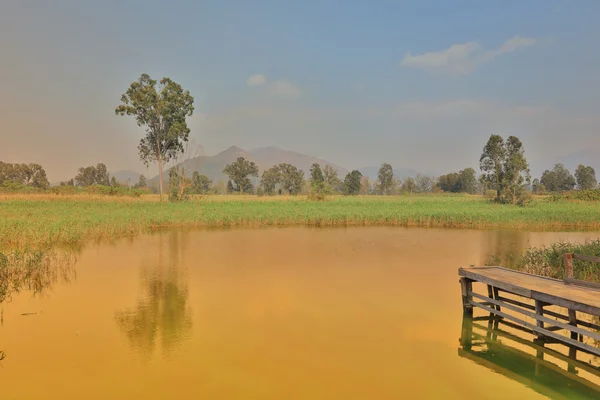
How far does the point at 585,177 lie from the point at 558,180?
18.1 feet

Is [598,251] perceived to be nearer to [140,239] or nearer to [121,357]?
[121,357]

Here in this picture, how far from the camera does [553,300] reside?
7543mm

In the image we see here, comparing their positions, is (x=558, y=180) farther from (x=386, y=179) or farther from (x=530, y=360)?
(x=530, y=360)

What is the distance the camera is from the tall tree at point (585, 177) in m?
97.8

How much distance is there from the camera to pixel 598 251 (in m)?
13.6

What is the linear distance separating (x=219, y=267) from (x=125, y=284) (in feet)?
12.4

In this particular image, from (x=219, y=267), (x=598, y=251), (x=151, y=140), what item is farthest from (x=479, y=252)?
(x=151, y=140)

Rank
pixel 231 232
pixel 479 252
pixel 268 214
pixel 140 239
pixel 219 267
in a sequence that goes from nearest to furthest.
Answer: pixel 219 267
pixel 479 252
pixel 140 239
pixel 231 232
pixel 268 214

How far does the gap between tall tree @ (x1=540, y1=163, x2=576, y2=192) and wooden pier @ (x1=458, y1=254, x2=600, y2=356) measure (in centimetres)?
10297

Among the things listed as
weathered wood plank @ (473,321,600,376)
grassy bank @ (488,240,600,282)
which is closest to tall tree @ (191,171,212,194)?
grassy bank @ (488,240,600,282)

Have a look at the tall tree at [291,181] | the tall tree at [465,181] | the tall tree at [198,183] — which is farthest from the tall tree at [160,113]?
the tall tree at [465,181]

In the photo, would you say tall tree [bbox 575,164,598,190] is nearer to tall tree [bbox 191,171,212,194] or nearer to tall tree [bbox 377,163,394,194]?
tall tree [bbox 377,163,394,194]

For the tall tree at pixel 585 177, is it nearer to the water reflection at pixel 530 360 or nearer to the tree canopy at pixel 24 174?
the water reflection at pixel 530 360

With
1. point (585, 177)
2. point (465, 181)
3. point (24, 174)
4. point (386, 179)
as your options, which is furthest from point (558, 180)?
point (24, 174)
